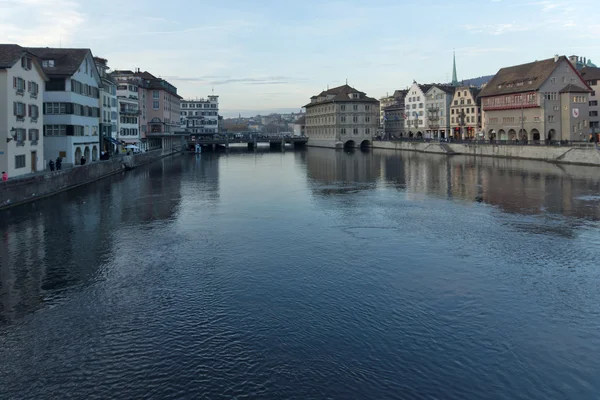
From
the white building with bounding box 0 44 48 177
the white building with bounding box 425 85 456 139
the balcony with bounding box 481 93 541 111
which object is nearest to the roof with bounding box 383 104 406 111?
the white building with bounding box 425 85 456 139

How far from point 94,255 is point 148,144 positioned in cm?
10068

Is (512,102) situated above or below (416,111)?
below

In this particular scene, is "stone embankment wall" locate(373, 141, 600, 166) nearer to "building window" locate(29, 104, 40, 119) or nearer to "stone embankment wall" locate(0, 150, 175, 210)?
"stone embankment wall" locate(0, 150, 175, 210)

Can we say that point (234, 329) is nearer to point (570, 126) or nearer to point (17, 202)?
point (17, 202)

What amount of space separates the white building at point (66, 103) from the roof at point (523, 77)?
73.8 meters

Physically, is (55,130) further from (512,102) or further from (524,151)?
(512,102)

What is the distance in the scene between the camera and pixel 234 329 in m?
17.7

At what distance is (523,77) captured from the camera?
101m

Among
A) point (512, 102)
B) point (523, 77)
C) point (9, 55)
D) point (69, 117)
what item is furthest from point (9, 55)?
point (523, 77)

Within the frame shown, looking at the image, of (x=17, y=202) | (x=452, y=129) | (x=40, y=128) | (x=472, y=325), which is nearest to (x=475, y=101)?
(x=452, y=129)

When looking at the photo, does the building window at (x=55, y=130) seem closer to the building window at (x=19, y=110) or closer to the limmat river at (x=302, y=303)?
the building window at (x=19, y=110)

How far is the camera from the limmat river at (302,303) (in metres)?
14.4

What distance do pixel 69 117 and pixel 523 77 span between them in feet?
263

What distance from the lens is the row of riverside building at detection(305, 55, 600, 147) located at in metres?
94.9
